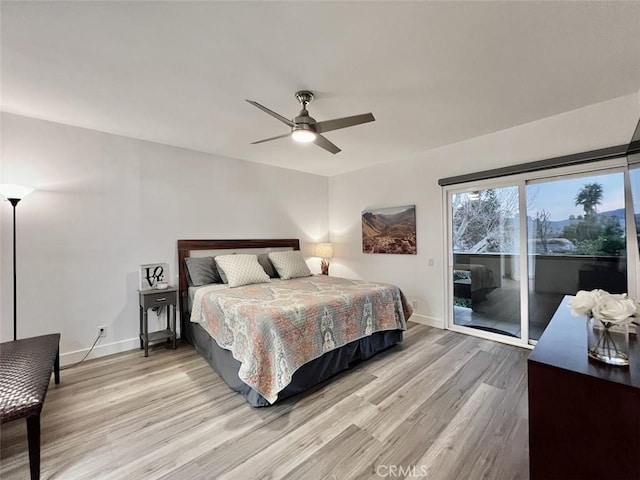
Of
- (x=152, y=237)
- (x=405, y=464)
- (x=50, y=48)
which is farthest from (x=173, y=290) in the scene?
(x=405, y=464)

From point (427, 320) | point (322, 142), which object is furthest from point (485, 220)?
point (322, 142)

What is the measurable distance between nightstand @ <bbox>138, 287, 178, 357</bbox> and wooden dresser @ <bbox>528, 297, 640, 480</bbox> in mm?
3417

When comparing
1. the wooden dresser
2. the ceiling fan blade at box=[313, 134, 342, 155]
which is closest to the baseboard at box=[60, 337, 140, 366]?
the ceiling fan blade at box=[313, 134, 342, 155]

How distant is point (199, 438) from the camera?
1.76m

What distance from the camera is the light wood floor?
60.0 inches

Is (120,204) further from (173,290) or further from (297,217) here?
(297,217)

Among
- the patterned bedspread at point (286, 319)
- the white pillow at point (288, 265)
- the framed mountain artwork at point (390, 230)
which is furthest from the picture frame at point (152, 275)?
the framed mountain artwork at point (390, 230)

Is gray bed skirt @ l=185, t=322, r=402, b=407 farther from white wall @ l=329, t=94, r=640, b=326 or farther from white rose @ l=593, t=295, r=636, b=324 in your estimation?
white rose @ l=593, t=295, r=636, b=324

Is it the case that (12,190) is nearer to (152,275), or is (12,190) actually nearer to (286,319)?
(152,275)

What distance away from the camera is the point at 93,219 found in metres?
3.02

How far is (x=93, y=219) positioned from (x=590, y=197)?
543cm

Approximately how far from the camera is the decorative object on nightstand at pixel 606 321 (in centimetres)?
106

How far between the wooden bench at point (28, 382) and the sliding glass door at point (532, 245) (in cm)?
409

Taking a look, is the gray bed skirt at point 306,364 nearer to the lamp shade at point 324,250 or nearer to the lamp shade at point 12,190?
the lamp shade at point 12,190
